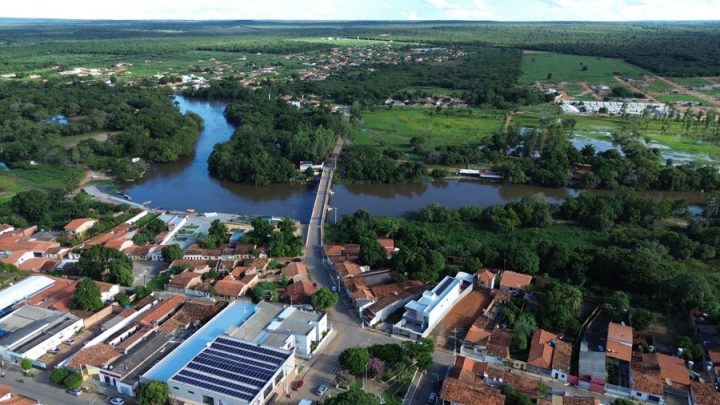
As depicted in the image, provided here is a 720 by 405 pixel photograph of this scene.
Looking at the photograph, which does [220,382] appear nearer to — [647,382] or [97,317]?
[97,317]

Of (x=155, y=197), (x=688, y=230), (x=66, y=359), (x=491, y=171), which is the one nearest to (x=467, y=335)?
(x=66, y=359)

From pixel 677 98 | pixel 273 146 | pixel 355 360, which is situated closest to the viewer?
pixel 355 360

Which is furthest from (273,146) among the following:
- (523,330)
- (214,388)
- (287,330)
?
(214,388)

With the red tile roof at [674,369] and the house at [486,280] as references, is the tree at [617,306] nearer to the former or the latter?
the red tile roof at [674,369]

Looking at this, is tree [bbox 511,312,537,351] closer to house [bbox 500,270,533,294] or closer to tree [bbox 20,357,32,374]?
house [bbox 500,270,533,294]

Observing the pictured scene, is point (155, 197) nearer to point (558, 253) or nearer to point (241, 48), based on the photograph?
point (558, 253)

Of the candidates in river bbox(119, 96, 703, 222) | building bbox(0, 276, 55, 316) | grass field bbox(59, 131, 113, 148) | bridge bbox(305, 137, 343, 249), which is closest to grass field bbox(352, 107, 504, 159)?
bridge bbox(305, 137, 343, 249)

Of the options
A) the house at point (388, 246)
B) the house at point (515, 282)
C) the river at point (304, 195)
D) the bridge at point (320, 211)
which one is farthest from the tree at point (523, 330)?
the river at point (304, 195)
